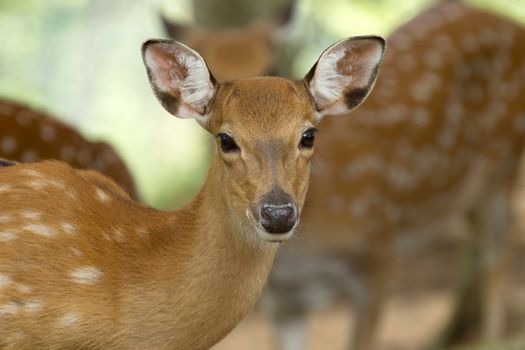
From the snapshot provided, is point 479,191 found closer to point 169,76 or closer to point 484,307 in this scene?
point 484,307

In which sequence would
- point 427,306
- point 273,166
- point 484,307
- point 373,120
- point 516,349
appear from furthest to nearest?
point 427,306 → point 484,307 → point 373,120 → point 516,349 → point 273,166

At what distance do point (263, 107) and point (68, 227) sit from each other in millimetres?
667

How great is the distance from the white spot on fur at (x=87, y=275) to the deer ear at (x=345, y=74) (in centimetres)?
Answer: 85

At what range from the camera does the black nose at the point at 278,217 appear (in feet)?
10.5

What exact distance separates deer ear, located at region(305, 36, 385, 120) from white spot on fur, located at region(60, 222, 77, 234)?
830 mm

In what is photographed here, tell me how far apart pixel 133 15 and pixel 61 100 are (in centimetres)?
139

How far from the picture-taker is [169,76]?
3.63 meters

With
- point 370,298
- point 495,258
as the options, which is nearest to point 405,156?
point 370,298

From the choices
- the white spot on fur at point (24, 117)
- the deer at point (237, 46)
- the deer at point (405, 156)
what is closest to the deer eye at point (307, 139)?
the white spot on fur at point (24, 117)

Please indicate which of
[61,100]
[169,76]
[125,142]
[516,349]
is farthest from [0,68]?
[169,76]

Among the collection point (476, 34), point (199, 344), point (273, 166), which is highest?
point (476, 34)

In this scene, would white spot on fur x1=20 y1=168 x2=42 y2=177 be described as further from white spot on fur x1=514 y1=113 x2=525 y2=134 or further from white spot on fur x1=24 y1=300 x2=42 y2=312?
white spot on fur x1=514 y1=113 x2=525 y2=134

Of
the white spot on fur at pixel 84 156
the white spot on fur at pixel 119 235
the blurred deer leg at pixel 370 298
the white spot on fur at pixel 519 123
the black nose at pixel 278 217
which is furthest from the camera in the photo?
the white spot on fur at pixel 519 123

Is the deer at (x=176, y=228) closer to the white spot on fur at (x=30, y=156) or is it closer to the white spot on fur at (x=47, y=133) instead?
the white spot on fur at (x=30, y=156)
